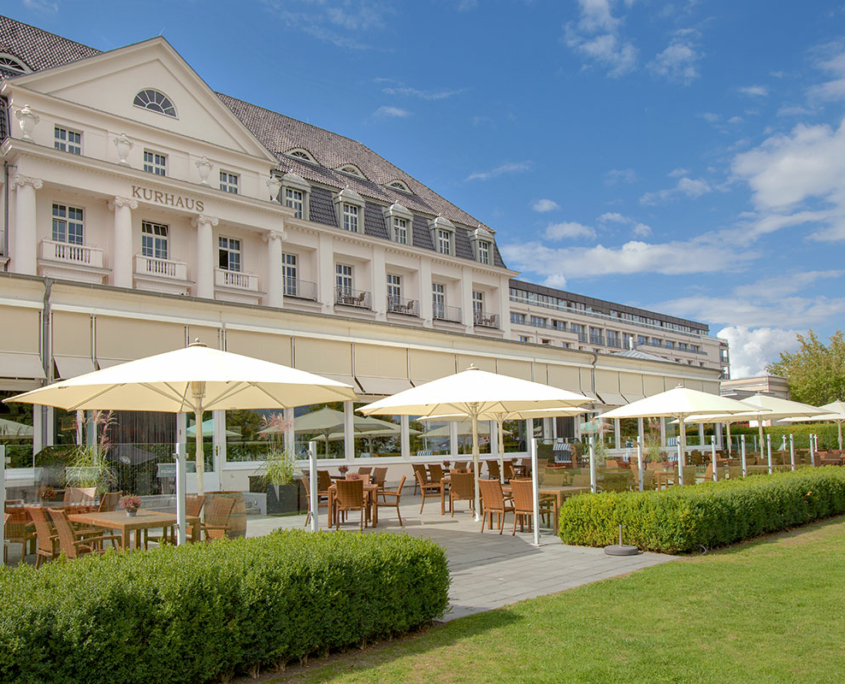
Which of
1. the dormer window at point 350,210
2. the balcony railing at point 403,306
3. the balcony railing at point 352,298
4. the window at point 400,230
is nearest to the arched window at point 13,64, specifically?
the dormer window at point 350,210

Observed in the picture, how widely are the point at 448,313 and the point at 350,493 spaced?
77.4ft

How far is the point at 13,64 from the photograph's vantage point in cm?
2362

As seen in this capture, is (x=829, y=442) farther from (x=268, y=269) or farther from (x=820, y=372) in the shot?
(x=268, y=269)

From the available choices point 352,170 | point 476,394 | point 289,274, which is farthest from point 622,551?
point 352,170

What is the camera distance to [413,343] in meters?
21.4

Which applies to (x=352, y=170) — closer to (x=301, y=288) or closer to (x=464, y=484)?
(x=301, y=288)

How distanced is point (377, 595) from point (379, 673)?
2.63ft

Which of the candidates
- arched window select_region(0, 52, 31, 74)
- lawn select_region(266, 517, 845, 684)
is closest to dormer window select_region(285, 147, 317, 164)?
arched window select_region(0, 52, 31, 74)

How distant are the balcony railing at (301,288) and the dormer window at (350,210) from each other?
307 centimetres

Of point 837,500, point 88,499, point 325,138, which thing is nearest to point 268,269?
point 325,138

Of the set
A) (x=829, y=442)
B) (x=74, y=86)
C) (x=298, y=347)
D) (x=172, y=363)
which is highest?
(x=74, y=86)

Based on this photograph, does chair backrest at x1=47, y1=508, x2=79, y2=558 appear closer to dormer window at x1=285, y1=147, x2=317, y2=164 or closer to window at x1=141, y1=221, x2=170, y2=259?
window at x1=141, y1=221, x2=170, y2=259

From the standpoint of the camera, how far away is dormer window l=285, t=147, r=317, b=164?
104 feet

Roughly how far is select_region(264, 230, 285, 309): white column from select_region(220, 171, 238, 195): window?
6.86ft
